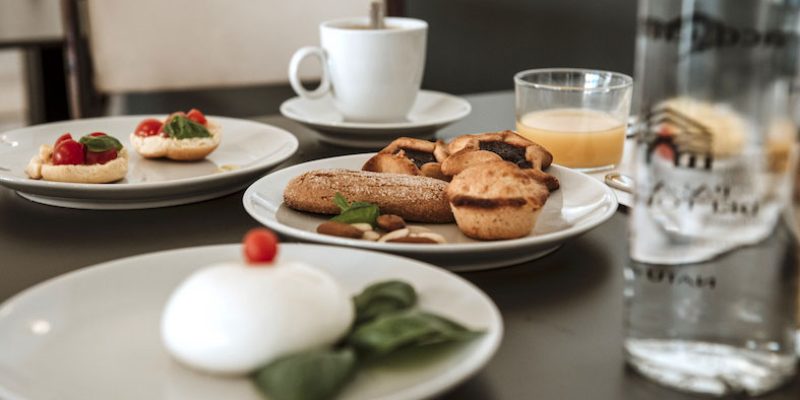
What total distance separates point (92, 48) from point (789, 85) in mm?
1819

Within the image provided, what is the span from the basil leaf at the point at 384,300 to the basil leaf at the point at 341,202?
229 mm

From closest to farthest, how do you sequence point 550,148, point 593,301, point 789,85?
1. point 789,85
2. point 593,301
3. point 550,148

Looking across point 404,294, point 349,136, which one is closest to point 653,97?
point 404,294

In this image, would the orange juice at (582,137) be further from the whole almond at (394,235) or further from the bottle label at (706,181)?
the bottle label at (706,181)

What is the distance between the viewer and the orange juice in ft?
3.33

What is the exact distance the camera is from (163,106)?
1930mm

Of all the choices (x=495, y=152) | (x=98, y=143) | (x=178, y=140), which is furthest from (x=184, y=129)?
(x=495, y=152)

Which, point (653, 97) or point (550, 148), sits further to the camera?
point (550, 148)

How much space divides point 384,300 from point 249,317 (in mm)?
89

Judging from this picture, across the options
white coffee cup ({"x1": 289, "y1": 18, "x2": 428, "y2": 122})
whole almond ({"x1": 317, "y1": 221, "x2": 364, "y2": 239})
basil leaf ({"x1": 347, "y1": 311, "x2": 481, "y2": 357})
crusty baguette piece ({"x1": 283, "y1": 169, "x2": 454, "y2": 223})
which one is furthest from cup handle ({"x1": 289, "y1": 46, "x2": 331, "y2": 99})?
basil leaf ({"x1": 347, "y1": 311, "x2": 481, "y2": 357})

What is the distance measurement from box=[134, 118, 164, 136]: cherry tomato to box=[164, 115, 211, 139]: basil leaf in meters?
0.02

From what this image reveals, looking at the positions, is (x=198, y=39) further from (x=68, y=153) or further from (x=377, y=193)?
(x=377, y=193)

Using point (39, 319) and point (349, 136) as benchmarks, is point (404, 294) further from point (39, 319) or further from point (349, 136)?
point (349, 136)

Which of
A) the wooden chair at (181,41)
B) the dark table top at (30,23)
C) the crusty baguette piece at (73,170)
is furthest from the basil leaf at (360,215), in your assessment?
the dark table top at (30,23)
